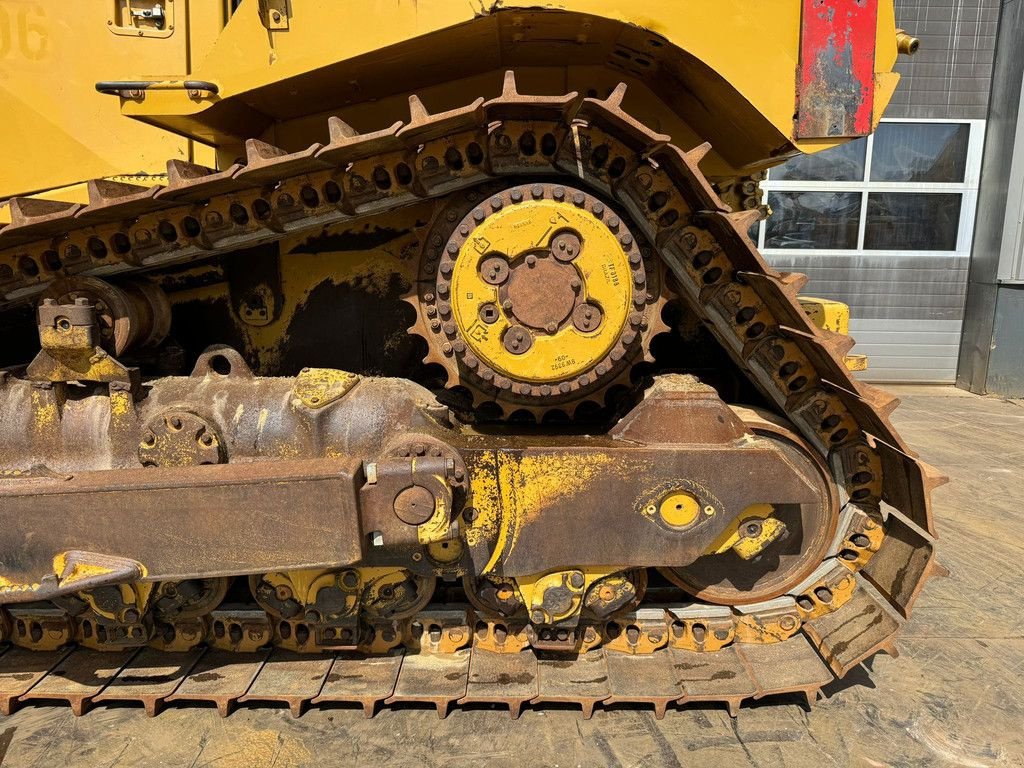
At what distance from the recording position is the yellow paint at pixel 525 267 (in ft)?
7.93

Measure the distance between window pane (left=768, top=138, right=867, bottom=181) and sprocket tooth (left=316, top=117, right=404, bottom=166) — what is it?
8.42 metres

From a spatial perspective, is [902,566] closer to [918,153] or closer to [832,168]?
[832,168]

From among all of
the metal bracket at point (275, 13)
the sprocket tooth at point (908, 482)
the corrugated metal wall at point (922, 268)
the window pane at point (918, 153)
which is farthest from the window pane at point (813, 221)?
the metal bracket at point (275, 13)

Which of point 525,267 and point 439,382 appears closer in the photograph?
point 525,267

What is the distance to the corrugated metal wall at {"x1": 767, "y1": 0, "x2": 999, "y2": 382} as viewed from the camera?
9.09m

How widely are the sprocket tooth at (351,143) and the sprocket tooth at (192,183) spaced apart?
319 millimetres

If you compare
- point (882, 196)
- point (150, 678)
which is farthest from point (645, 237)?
point (882, 196)

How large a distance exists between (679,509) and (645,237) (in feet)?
3.46

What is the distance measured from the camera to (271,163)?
88.8 inches

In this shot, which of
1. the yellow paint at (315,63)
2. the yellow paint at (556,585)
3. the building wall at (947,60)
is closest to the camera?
the yellow paint at (315,63)

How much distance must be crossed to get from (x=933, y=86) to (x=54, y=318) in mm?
10748

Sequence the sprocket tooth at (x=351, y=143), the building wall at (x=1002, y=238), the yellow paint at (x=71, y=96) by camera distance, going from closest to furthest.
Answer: the sprocket tooth at (x=351, y=143) < the yellow paint at (x=71, y=96) < the building wall at (x=1002, y=238)

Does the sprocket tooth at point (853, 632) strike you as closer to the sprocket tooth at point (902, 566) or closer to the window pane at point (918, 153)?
the sprocket tooth at point (902, 566)

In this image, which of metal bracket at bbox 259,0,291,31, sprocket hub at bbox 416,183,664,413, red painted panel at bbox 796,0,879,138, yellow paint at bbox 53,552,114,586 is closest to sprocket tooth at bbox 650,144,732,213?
sprocket hub at bbox 416,183,664,413
